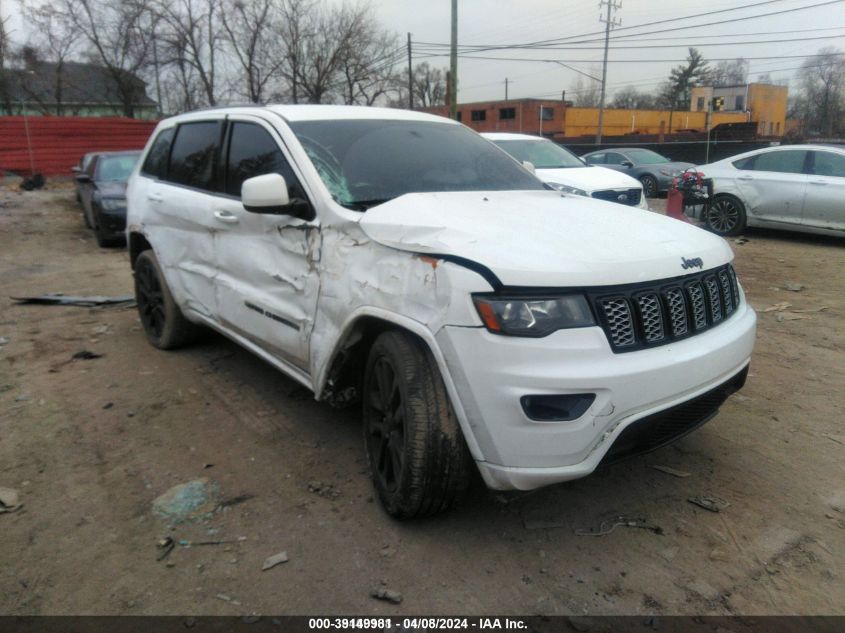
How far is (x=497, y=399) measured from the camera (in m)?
2.25

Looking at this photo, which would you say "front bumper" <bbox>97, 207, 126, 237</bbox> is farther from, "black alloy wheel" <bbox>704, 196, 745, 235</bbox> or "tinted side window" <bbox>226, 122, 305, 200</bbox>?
"black alloy wheel" <bbox>704, 196, 745, 235</bbox>

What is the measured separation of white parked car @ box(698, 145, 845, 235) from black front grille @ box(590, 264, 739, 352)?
814 cm

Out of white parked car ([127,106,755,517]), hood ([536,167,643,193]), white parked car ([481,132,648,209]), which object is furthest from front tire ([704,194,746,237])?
white parked car ([127,106,755,517])

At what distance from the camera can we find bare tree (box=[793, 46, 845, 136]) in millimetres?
58125

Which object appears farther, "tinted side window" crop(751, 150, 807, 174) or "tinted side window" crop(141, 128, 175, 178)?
"tinted side window" crop(751, 150, 807, 174)

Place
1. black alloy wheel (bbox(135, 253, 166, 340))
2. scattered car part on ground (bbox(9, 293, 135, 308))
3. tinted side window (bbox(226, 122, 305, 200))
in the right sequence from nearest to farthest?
tinted side window (bbox(226, 122, 305, 200)) → black alloy wheel (bbox(135, 253, 166, 340)) → scattered car part on ground (bbox(9, 293, 135, 308))

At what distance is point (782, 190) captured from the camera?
988cm

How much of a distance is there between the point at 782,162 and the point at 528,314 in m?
9.73

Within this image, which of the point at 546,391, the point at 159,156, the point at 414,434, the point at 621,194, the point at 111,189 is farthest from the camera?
the point at 111,189

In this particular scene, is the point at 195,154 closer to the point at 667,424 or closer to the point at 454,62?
the point at 667,424

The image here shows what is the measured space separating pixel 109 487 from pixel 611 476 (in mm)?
2461

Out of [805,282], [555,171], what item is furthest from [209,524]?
[555,171]

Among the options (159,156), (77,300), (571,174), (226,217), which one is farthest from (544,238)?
(571,174)

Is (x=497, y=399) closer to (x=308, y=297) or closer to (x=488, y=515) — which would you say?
(x=488, y=515)
